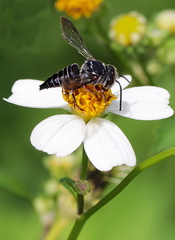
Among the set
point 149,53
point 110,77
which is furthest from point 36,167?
point 110,77

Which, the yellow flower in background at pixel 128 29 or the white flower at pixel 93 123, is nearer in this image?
the white flower at pixel 93 123

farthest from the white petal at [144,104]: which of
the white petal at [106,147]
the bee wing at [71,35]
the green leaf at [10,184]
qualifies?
the green leaf at [10,184]

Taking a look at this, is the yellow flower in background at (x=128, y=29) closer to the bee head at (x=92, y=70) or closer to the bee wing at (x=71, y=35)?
the bee wing at (x=71, y=35)

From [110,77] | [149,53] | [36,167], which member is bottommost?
[36,167]

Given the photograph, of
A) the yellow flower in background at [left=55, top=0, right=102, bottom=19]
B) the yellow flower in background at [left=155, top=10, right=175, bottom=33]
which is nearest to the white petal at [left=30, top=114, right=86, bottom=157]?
the yellow flower in background at [left=55, top=0, right=102, bottom=19]

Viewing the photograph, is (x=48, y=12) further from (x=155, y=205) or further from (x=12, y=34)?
(x=155, y=205)

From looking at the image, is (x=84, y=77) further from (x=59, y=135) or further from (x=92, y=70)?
(x=59, y=135)
